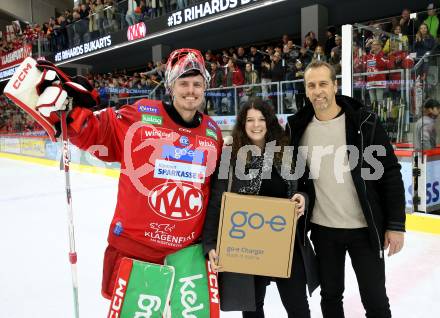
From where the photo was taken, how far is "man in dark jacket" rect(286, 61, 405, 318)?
5.31 ft

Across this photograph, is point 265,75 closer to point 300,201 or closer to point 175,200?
point 300,201

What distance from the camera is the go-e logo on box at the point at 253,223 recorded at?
1533 millimetres

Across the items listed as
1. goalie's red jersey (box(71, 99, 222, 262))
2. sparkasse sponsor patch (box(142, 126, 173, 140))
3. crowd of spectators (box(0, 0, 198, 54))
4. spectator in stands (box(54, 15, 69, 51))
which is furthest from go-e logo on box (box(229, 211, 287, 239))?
spectator in stands (box(54, 15, 69, 51))

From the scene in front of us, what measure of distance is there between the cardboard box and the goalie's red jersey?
0.42 ft

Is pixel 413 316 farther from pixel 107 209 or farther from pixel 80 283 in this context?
pixel 107 209

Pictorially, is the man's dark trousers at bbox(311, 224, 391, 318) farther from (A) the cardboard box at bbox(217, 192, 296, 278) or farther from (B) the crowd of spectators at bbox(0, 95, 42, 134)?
(B) the crowd of spectators at bbox(0, 95, 42, 134)

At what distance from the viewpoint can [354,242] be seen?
5.41 feet

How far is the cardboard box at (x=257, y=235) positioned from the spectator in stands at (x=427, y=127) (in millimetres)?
3106

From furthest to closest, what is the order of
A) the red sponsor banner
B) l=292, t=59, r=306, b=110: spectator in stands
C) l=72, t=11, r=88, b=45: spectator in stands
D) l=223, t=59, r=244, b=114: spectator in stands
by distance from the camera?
the red sponsor banner, l=72, t=11, r=88, b=45: spectator in stands, l=223, t=59, r=244, b=114: spectator in stands, l=292, t=59, r=306, b=110: spectator in stands

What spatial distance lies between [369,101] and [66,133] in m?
3.51

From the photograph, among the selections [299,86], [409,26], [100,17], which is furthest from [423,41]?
[100,17]

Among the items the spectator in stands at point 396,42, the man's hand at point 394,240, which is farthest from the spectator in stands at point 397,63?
the man's hand at point 394,240

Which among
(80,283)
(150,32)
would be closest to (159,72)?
(150,32)

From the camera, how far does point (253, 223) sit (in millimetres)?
1537
